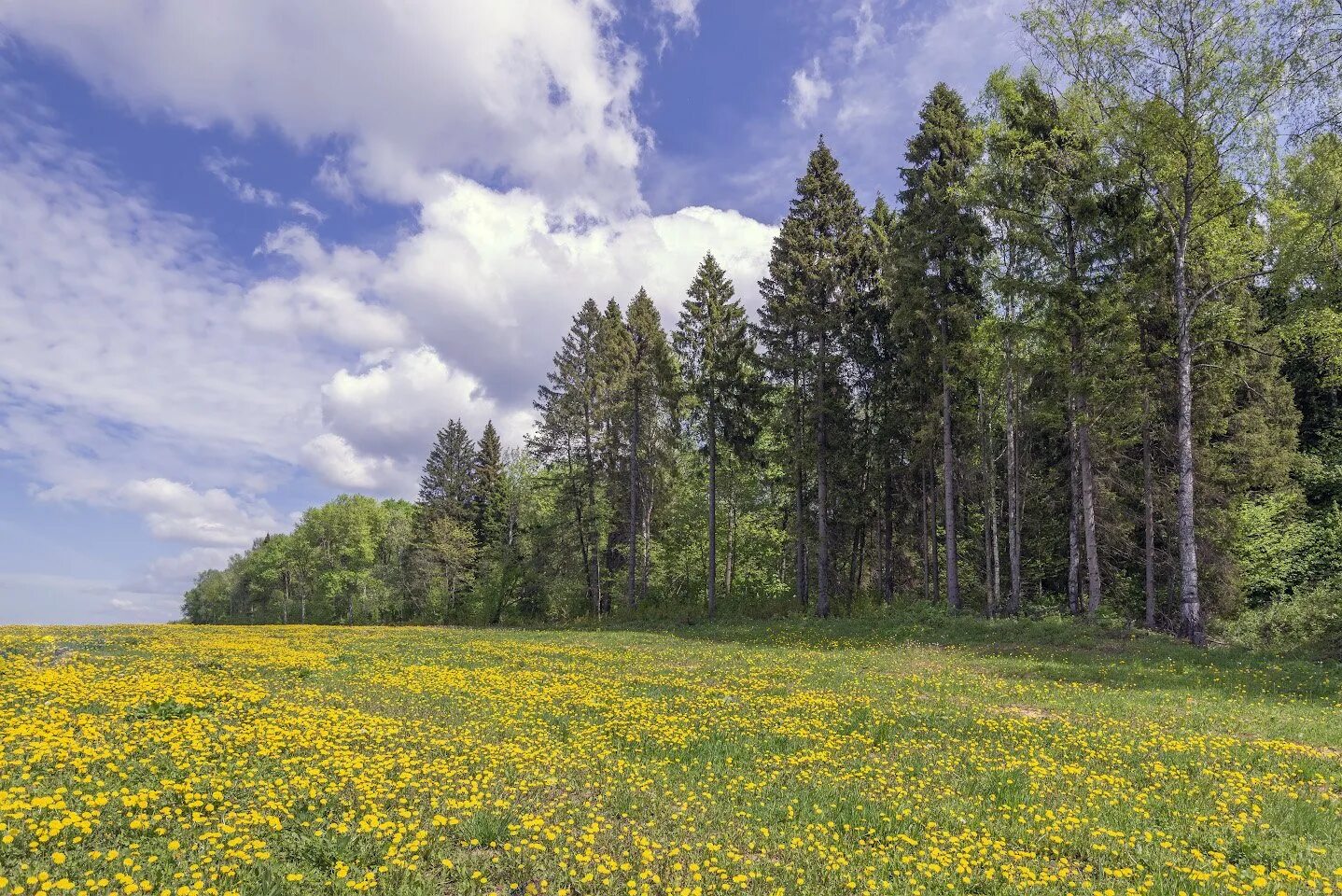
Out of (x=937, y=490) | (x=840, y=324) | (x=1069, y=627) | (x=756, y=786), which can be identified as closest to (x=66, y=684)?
(x=756, y=786)

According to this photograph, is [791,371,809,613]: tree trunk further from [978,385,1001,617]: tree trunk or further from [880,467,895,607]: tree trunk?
[978,385,1001,617]: tree trunk

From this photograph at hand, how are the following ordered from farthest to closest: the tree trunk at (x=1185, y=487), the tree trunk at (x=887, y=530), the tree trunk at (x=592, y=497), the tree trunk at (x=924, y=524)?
the tree trunk at (x=592, y=497), the tree trunk at (x=924, y=524), the tree trunk at (x=887, y=530), the tree trunk at (x=1185, y=487)

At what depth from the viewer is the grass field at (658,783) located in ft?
17.2

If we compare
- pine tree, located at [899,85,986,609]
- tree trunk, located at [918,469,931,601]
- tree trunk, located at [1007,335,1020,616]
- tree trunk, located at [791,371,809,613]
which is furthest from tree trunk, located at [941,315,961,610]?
tree trunk, located at [918,469,931,601]

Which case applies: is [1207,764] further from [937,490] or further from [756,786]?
[937,490]

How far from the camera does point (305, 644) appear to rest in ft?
74.6

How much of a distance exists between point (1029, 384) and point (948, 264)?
570 centimetres

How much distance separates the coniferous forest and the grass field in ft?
37.9

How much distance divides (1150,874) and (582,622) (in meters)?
36.4

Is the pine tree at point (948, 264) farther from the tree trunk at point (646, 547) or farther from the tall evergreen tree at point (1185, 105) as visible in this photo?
the tree trunk at point (646, 547)

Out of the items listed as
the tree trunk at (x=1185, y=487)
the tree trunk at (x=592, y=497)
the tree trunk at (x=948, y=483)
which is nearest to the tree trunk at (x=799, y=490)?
the tree trunk at (x=948, y=483)

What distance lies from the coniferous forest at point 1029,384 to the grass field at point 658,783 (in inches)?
455

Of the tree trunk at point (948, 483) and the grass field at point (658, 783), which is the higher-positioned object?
→ the tree trunk at point (948, 483)

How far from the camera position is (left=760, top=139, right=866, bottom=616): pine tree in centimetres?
3003
